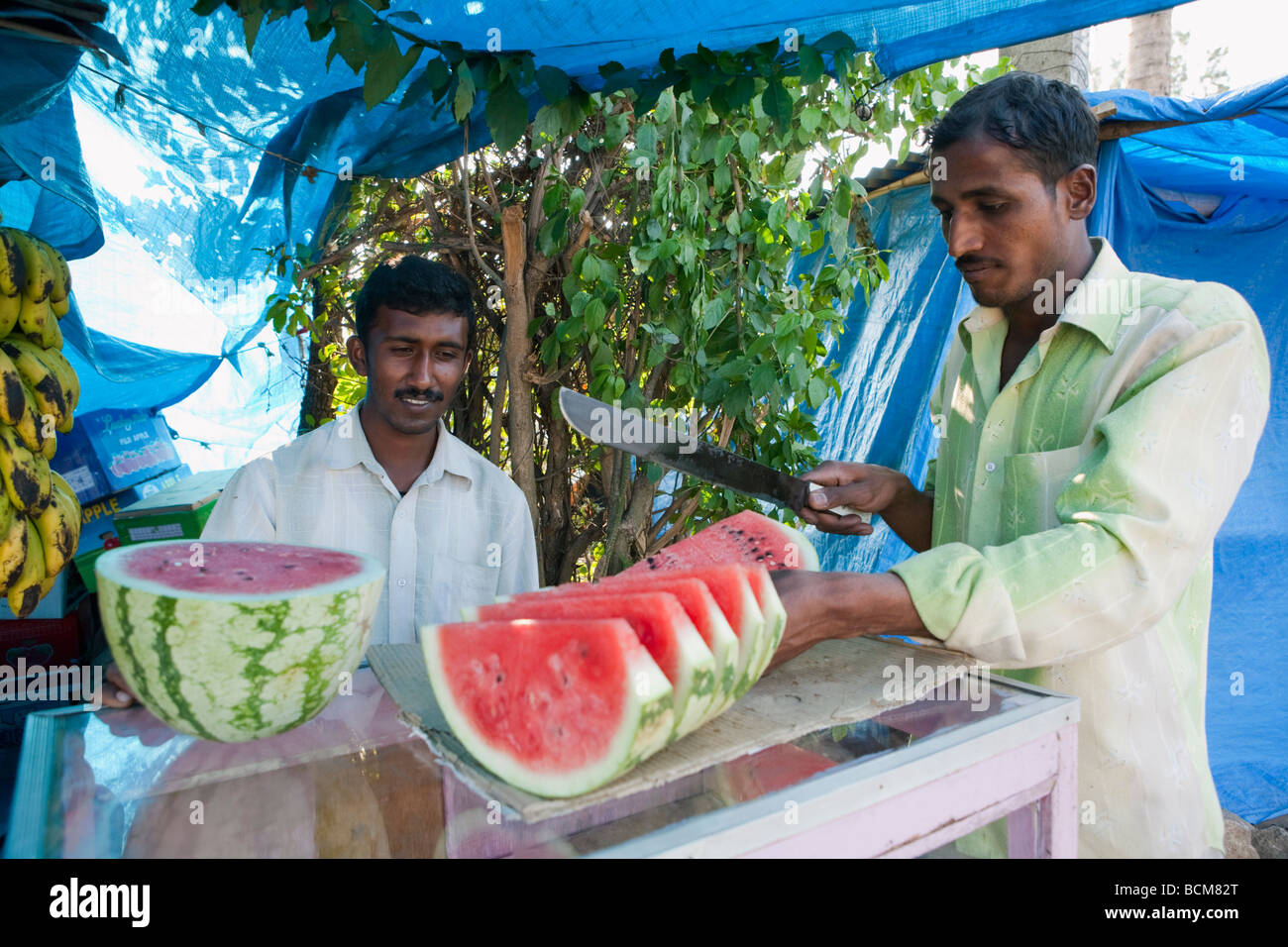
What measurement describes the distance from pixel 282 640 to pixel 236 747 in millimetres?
348

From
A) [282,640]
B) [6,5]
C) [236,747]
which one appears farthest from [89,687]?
[6,5]

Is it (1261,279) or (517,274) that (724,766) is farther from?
(1261,279)

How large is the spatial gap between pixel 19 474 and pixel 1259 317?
6668 millimetres

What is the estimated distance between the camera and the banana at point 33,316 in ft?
9.93

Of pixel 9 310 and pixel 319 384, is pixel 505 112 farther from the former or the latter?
pixel 319 384

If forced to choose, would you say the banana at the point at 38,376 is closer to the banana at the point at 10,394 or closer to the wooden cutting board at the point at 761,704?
the banana at the point at 10,394

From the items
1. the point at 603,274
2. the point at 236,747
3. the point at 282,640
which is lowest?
the point at 236,747

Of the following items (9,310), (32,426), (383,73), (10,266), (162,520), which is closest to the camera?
(383,73)

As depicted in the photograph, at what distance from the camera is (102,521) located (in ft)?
16.3

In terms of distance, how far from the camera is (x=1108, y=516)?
1667mm

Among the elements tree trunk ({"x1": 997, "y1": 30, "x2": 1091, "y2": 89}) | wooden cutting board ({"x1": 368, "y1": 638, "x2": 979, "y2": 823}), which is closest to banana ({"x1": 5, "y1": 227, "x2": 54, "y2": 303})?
wooden cutting board ({"x1": 368, "y1": 638, "x2": 979, "y2": 823})

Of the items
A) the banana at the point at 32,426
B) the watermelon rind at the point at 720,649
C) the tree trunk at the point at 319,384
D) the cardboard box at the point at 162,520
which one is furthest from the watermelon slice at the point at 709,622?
the tree trunk at the point at 319,384

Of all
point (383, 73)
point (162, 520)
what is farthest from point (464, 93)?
point (162, 520)

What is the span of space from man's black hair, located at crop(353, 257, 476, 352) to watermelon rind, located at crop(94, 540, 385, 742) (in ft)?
5.31
